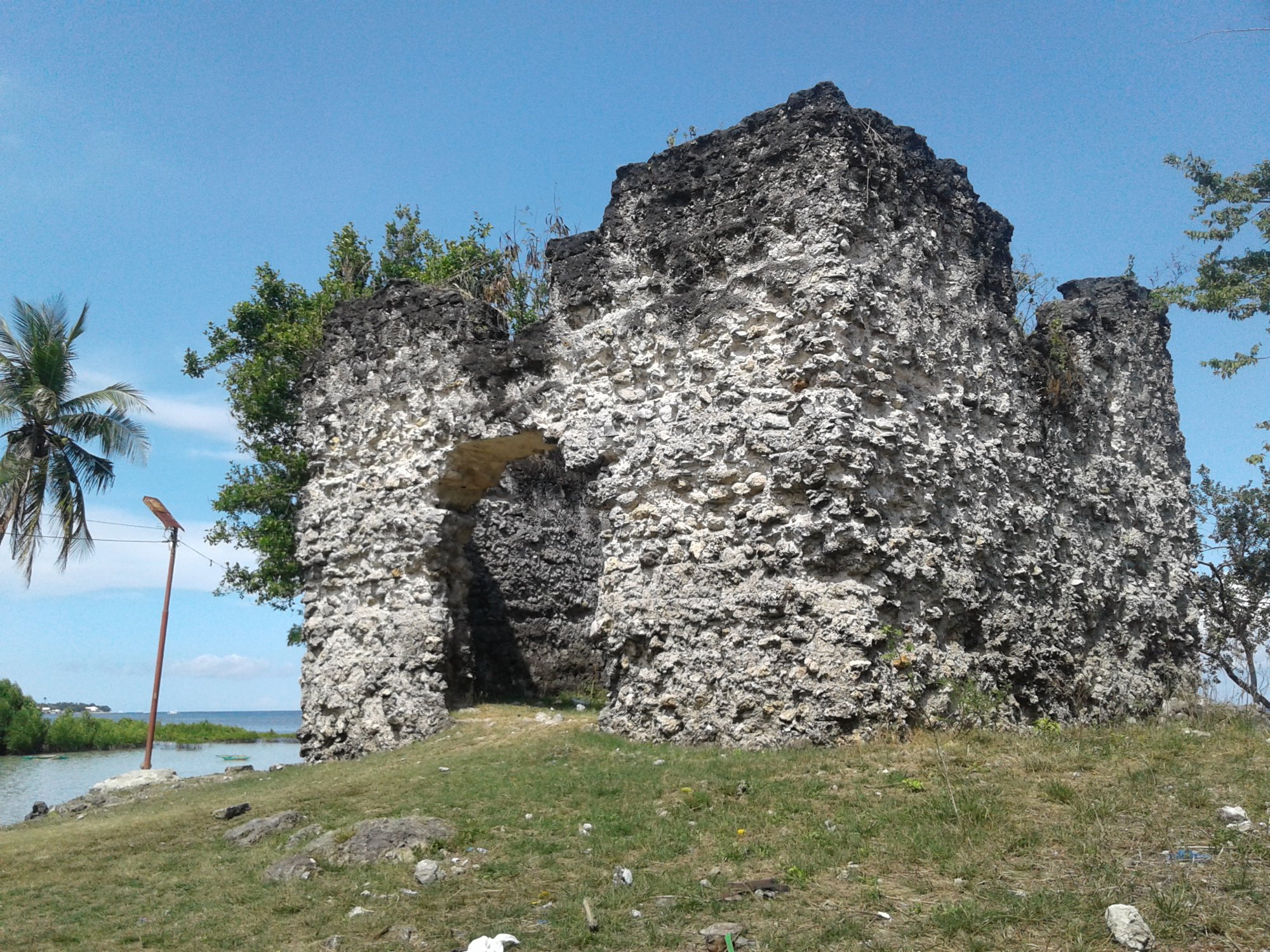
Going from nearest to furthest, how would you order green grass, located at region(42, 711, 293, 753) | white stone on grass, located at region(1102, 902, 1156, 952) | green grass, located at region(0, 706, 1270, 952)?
1. white stone on grass, located at region(1102, 902, 1156, 952)
2. green grass, located at region(0, 706, 1270, 952)
3. green grass, located at region(42, 711, 293, 753)

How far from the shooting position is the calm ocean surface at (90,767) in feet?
42.5

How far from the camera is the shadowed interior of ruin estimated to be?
12.5m

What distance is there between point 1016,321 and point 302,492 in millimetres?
7410

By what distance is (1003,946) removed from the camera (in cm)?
363

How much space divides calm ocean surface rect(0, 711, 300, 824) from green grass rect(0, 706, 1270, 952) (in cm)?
476

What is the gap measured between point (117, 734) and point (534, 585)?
2261cm

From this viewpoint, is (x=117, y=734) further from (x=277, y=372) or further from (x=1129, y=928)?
(x=1129, y=928)

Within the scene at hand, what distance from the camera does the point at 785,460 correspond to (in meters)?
7.45

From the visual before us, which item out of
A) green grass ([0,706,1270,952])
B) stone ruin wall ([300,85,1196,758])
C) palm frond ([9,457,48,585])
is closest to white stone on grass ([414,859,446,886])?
green grass ([0,706,1270,952])

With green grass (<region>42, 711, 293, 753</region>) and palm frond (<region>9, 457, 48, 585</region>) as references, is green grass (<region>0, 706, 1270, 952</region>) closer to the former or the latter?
palm frond (<region>9, 457, 48, 585</region>)

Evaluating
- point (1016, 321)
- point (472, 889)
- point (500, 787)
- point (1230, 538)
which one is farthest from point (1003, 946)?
point (1230, 538)

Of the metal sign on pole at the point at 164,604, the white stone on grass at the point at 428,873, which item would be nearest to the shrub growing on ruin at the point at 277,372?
the metal sign on pole at the point at 164,604

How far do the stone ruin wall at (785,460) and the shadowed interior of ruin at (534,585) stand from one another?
2101 mm

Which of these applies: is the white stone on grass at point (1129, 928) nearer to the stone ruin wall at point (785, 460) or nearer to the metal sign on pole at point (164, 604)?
the stone ruin wall at point (785, 460)
